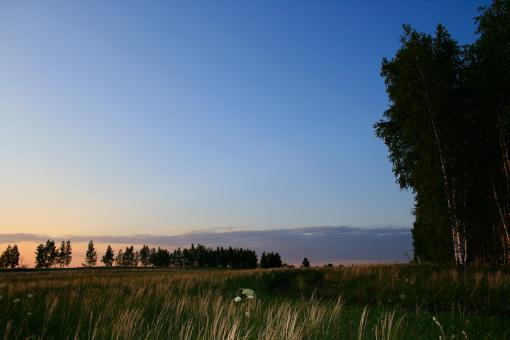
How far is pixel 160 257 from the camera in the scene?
543 ft

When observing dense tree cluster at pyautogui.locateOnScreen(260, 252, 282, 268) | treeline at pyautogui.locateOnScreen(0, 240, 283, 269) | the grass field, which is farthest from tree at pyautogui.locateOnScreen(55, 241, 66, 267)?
the grass field

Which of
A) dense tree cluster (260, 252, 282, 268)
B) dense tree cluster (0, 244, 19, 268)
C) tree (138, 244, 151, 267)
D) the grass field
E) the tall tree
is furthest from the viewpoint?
tree (138, 244, 151, 267)

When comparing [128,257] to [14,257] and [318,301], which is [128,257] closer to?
[14,257]

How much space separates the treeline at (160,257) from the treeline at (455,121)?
132706 millimetres

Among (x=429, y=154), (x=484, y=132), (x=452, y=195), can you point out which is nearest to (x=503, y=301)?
(x=452, y=195)

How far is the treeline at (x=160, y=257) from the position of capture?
14312cm

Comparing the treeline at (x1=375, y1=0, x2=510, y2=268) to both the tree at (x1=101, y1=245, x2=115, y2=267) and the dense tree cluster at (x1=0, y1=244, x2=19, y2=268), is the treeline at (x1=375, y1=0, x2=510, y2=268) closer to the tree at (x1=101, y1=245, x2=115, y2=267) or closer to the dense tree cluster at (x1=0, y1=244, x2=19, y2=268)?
the dense tree cluster at (x1=0, y1=244, x2=19, y2=268)

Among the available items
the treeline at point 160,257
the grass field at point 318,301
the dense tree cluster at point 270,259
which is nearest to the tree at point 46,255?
the treeline at point 160,257

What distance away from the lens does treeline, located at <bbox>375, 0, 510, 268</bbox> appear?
63.6 ft

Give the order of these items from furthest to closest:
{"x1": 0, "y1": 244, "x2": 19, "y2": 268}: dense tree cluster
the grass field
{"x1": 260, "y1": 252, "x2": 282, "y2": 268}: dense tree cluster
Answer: {"x1": 260, "y1": 252, "x2": 282, "y2": 268}: dense tree cluster → {"x1": 0, "y1": 244, "x2": 19, "y2": 268}: dense tree cluster → the grass field

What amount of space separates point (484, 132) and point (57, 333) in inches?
897

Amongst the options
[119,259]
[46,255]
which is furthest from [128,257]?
[46,255]

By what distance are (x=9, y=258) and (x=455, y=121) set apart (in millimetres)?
154841

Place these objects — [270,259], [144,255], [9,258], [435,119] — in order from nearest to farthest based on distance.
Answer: [435,119], [9,258], [270,259], [144,255]
